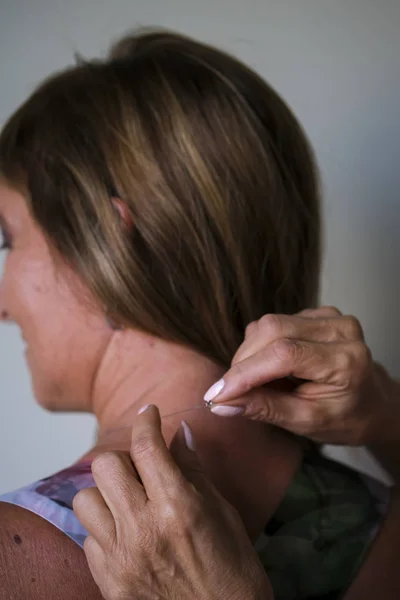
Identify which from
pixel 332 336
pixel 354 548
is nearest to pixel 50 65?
pixel 332 336

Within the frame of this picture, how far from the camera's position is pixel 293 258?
0.85 m

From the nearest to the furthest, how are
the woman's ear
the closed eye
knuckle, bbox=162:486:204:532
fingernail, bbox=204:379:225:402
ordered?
knuckle, bbox=162:486:204:532, fingernail, bbox=204:379:225:402, the woman's ear, the closed eye

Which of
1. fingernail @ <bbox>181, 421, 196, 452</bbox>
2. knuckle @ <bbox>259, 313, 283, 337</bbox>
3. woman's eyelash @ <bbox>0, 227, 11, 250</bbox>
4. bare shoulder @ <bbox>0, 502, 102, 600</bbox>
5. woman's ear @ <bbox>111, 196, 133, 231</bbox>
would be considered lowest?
bare shoulder @ <bbox>0, 502, 102, 600</bbox>

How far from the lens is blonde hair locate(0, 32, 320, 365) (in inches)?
28.7

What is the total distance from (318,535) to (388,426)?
0.20 meters

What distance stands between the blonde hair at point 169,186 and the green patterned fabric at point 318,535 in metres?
0.21

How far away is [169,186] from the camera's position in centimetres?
73

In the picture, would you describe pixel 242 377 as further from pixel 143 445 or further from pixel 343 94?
pixel 343 94

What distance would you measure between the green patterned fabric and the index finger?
215 mm

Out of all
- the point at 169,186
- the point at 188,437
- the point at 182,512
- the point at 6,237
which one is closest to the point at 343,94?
the point at 169,186

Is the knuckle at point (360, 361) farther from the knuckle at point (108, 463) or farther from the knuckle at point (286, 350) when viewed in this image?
the knuckle at point (108, 463)

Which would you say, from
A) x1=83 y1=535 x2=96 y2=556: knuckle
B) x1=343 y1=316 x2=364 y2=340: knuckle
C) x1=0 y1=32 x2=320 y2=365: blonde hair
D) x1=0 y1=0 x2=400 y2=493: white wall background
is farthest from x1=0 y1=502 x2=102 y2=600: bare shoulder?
x1=0 y1=0 x2=400 y2=493: white wall background

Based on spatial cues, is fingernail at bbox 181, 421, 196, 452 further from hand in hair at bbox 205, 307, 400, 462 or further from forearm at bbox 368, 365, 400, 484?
forearm at bbox 368, 365, 400, 484

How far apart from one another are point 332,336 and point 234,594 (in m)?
0.30
